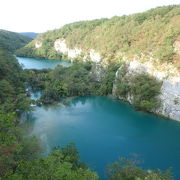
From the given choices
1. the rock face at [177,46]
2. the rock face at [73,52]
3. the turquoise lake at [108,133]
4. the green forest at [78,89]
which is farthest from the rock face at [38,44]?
the rock face at [177,46]

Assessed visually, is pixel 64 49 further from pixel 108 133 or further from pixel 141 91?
pixel 108 133

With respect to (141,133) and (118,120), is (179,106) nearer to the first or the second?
(141,133)

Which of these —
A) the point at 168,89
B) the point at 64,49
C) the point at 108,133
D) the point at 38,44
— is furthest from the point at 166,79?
the point at 38,44

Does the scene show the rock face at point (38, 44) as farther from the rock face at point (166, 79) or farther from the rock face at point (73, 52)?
the rock face at point (166, 79)

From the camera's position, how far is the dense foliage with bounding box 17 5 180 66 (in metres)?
29.9

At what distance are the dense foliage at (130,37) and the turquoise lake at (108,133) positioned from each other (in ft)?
33.6

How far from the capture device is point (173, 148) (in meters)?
18.4

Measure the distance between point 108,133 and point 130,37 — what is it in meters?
27.5

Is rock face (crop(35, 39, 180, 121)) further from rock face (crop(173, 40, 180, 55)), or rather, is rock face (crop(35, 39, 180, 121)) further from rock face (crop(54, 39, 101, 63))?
rock face (crop(54, 39, 101, 63))

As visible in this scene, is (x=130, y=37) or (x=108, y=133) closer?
(x=108, y=133)

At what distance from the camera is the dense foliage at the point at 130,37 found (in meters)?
29.9

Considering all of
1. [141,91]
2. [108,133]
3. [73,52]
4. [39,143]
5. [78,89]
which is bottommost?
[108,133]

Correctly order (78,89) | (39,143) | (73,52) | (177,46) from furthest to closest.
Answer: (73,52)
(78,89)
(177,46)
(39,143)

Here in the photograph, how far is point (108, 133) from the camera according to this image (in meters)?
21.0
